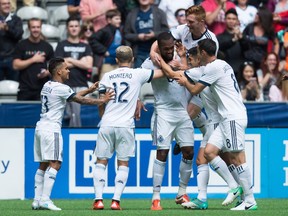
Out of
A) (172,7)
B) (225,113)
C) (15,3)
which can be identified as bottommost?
(225,113)

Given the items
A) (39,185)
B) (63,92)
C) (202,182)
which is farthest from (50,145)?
(202,182)

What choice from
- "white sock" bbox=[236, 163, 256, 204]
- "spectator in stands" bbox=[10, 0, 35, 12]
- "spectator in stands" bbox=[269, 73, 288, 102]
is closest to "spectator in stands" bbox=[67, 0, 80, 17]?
"spectator in stands" bbox=[10, 0, 35, 12]

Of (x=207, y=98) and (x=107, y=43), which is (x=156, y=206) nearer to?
(x=207, y=98)

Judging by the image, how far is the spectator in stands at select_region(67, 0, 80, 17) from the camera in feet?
65.5

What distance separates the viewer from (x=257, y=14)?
19.6 meters

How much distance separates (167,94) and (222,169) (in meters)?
1.25

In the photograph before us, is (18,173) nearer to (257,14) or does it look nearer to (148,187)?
(148,187)

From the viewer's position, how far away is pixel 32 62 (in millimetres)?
18125

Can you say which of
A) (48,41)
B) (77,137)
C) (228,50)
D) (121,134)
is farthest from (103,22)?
(121,134)

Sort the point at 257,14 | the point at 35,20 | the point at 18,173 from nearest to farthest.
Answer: the point at 18,173 → the point at 35,20 → the point at 257,14

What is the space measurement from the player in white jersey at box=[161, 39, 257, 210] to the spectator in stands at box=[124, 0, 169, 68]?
5.72 metres

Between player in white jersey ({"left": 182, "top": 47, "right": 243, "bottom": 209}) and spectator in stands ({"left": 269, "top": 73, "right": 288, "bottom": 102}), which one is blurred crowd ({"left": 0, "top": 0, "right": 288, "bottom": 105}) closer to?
spectator in stands ({"left": 269, "top": 73, "right": 288, "bottom": 102})

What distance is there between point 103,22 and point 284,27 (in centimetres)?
339

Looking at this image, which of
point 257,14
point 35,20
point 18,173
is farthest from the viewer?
point 257,14
